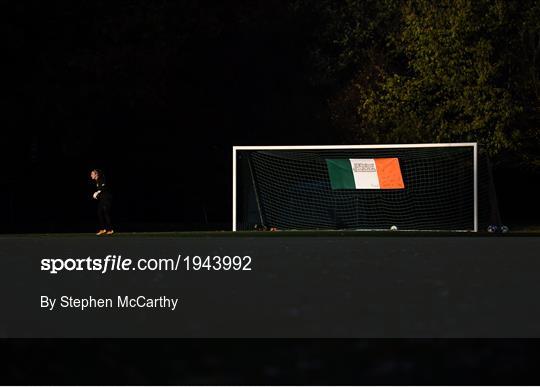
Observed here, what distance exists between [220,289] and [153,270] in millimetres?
3181

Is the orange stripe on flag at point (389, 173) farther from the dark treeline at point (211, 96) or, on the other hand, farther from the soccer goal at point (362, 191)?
the dark treeline at point (211, 96)

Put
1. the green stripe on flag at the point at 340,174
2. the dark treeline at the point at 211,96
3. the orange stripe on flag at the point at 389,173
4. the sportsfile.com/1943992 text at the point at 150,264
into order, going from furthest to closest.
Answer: the dark treeline at the point at 211,96 < the green stripe on flag at the point at 340,174 < the orange stripe on flag at the point at 389,173 < the sportsfile.com/1943992 text at the point at 150,264

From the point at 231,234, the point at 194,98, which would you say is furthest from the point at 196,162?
the point at 231,234

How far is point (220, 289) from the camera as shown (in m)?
12.3

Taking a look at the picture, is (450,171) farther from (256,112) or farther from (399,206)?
(256,112)

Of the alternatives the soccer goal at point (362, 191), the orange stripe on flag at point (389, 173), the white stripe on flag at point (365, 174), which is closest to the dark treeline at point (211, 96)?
the soccer goal at point (362, 191)

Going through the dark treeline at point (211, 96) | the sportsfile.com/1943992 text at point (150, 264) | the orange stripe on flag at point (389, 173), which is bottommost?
the sportsfile.com/1943992 text at point (150, 264)

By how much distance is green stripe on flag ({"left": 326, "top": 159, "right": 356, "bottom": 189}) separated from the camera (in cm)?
3072

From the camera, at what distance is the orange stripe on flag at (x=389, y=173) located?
30.3m

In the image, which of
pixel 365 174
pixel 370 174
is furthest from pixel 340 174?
pixel 370 174

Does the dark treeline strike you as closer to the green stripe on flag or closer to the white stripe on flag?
the white stripe on flag

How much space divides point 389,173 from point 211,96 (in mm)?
15754

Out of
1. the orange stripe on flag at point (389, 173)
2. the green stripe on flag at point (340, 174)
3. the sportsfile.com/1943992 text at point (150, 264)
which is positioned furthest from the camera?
the green stripe on flag at point (340, 174)

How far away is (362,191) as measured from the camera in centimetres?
3344
